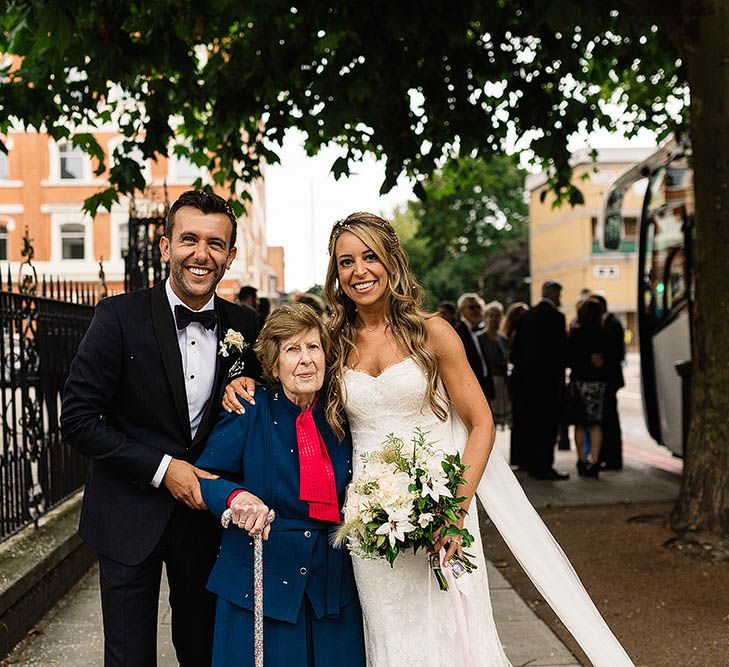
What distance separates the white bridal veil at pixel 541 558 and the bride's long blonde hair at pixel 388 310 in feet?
1.66

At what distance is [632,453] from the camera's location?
12570 mm

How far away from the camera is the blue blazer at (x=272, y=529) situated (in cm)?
304

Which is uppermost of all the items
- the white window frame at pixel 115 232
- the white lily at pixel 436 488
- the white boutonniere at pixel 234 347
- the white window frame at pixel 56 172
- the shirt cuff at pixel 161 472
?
the white window frame at pixel 56 172

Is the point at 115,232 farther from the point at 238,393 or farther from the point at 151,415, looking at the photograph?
the point at 238,393

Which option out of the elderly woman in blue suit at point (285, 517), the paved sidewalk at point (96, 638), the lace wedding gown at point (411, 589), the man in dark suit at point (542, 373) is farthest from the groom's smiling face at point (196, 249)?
the man in dark suit at point (542, 373)

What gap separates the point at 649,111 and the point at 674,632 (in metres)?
7.70

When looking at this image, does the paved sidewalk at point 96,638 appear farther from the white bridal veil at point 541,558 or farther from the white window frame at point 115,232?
the white window frame at point 115,232

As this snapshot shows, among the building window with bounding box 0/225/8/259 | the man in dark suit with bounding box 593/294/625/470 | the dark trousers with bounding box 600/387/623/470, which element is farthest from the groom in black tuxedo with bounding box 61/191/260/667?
the building window with bounding box 0/225/8/259

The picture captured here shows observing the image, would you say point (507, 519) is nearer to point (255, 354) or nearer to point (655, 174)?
point (255, 354)

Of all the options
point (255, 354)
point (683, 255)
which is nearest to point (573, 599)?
point (255, 354)

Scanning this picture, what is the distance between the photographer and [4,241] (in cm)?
3925

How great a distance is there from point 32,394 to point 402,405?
378cm

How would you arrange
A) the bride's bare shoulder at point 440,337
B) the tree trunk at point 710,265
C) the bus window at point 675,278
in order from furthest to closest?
the bus window at point 675,278
the tree trunk at point 710,265
the bride's bare shoulder at point 440,337

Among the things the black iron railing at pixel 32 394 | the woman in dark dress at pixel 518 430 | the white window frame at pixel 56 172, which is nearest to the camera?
the black iron railing at pixel 32 394
